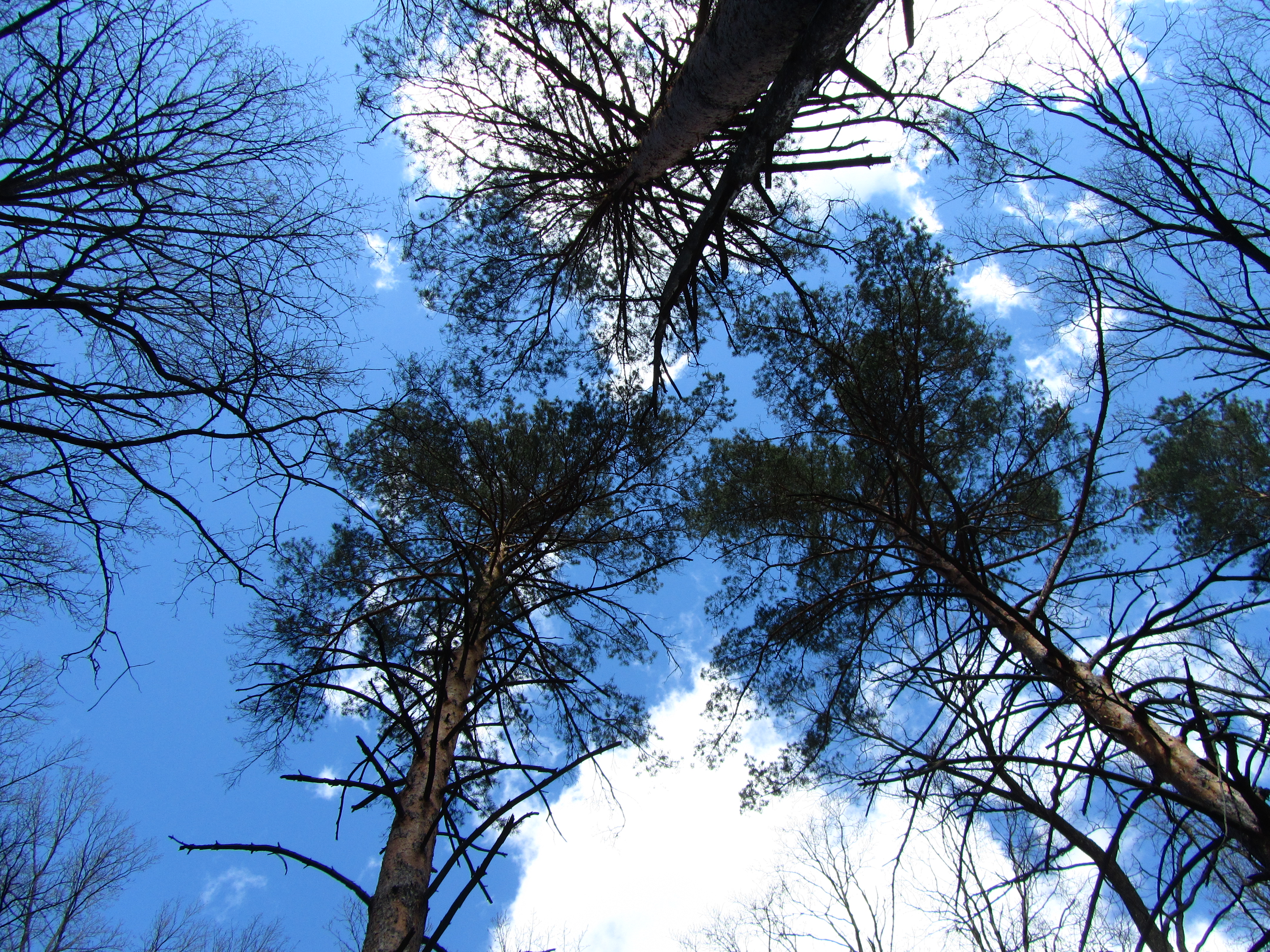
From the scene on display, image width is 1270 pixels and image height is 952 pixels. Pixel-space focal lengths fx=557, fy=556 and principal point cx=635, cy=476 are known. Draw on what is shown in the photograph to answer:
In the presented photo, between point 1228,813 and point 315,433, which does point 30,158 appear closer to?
point 315,433

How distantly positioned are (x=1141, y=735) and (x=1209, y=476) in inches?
156

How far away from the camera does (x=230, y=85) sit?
311 cm

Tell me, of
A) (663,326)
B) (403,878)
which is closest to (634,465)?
(663,326)

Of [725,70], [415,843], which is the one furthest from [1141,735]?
[725,70]

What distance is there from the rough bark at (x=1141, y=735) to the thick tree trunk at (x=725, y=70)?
92.4 inches

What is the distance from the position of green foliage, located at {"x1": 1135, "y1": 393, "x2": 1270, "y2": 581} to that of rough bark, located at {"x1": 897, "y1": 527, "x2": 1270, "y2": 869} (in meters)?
2.51

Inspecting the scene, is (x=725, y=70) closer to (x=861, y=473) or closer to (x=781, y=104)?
(x=781, y=104)

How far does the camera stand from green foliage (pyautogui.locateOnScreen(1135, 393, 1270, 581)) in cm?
455

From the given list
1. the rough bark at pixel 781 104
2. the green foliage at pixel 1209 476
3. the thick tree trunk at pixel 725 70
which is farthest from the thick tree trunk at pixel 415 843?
the green foliage at pixel 1209 476

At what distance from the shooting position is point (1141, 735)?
101 inches

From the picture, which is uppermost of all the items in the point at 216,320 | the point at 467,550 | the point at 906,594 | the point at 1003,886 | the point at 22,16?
the point at 22,16

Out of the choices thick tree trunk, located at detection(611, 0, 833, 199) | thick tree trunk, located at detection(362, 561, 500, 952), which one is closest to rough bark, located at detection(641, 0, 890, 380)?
thick tree trunk, located at detection(611, 0, 833, 199)

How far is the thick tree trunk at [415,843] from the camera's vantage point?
5.98 feet

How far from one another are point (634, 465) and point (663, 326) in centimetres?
237
